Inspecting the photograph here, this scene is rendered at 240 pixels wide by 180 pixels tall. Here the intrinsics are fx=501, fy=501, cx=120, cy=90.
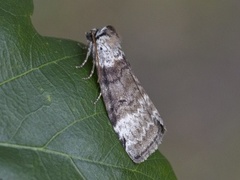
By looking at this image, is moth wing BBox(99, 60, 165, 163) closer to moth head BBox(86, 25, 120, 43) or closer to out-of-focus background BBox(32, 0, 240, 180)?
moth head BBox(86, 25, 120, 43)

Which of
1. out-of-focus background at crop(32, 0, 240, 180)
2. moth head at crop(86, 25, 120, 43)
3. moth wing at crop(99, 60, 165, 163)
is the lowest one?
out-of-focus background at crop(32, 0, 240, 180)

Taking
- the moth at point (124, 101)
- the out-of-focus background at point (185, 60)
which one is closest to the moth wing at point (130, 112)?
the moth at point (124, 101)

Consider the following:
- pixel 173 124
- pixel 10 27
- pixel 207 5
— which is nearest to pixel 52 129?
pixel 10 27

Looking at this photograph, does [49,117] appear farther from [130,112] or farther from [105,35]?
[105,35]

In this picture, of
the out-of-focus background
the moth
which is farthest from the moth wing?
the out-of-focus background

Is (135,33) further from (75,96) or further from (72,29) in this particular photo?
(75,96)

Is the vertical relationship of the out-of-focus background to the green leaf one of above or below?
below
